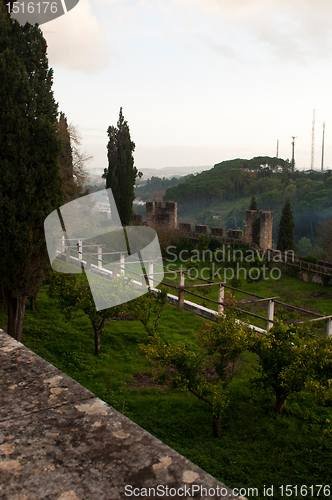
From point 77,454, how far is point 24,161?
5415mm

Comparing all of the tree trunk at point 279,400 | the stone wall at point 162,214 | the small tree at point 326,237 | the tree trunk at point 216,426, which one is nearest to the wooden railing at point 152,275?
the tree trunk at point 279,400

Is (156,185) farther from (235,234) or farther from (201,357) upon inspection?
(201,357)

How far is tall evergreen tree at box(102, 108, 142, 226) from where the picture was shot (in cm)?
1995

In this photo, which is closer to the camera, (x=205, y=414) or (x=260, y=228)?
(x=205, y=414)

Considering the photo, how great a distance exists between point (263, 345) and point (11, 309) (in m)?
3.95

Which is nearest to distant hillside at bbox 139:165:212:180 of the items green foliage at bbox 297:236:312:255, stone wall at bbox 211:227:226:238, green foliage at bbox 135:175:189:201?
green foliage at bbox 135:175:189:201

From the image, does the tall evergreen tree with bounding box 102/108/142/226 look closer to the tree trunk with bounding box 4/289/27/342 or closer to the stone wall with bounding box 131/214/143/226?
the stone wall with bounding box 131/214/143/226

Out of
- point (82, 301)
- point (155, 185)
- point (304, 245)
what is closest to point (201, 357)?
point (82, 301)

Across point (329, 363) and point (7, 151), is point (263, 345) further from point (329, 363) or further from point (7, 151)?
point (7, 151)

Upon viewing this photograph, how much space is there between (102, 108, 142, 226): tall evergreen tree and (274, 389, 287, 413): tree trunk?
50.0 feet

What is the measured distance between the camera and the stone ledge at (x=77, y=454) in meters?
0.88

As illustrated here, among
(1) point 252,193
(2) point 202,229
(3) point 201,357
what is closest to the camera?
(3) point 201,357

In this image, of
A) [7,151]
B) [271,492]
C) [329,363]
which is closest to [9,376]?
[271,492]

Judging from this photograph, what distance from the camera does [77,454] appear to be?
994mm
